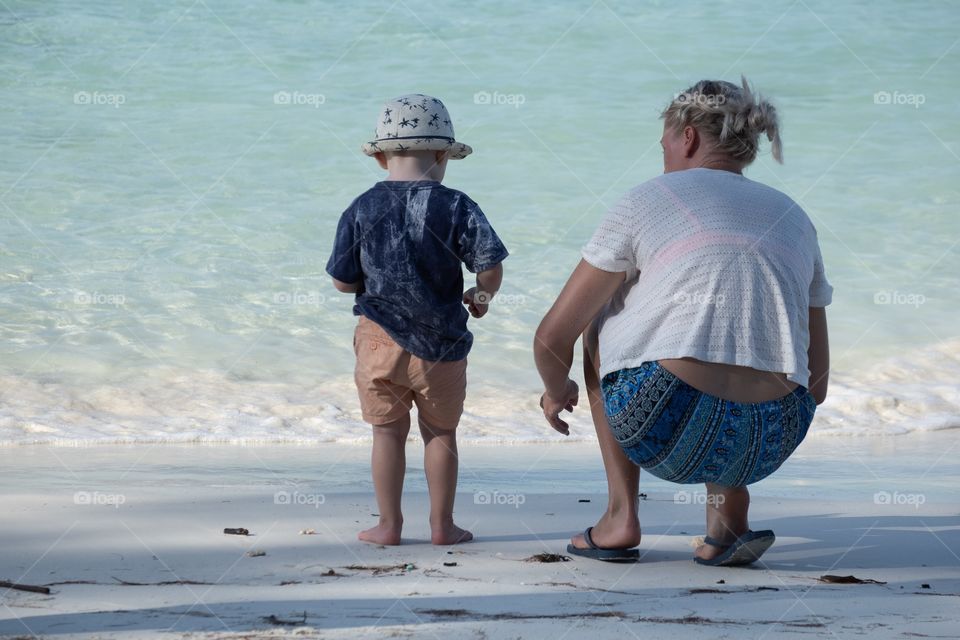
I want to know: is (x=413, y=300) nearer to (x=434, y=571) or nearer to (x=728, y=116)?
(x=434, y=571)

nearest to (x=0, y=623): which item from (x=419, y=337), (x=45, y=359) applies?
(x=419, y=337)

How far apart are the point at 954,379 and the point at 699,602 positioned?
18.0 feet

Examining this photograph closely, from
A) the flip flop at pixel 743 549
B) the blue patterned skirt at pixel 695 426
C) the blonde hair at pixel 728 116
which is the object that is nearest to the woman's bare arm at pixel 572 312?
the blue patterned skirt at pixel 695 426

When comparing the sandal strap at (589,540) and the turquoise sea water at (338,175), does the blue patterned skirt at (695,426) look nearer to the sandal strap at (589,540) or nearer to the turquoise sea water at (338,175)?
the sandal strap at (589,540)

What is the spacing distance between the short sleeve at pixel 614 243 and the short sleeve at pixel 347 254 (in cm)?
82

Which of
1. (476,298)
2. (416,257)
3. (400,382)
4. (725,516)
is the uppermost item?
(416,257)

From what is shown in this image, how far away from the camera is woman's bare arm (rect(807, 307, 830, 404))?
9.23 ft

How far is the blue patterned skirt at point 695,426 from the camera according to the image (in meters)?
2.56

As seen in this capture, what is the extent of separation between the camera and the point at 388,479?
3.16 meters

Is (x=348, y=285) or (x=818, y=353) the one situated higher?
(x=348, y=285)

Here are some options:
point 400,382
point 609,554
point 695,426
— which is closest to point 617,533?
point 609,554

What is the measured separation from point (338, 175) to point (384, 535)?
28.8 feet

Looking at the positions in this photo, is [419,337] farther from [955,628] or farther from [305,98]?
[305,98]

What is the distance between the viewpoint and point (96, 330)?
7633 mm
